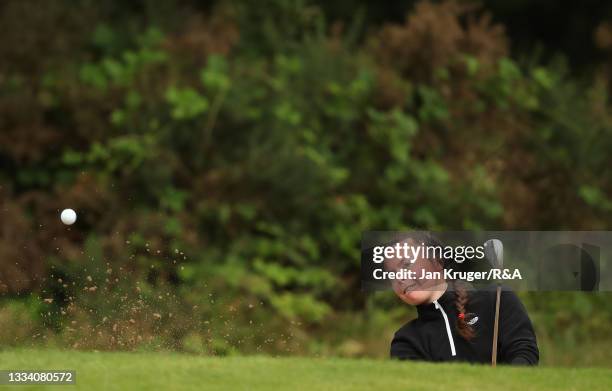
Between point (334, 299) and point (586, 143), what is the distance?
9.95ft

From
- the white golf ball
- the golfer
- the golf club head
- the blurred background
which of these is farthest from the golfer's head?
the white golf ball

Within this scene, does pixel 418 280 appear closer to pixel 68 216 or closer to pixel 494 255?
pixel 494 255

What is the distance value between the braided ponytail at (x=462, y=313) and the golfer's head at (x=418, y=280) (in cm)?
11

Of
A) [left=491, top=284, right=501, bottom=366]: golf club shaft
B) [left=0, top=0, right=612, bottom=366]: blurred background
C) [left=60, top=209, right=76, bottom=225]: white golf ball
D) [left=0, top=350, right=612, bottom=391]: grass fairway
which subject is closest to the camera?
[left=0, top=350, right=612, bottom=391]: grass fairway

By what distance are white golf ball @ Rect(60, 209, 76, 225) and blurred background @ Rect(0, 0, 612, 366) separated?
0.55 feet

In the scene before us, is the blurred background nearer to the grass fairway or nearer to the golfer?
the grass fairway

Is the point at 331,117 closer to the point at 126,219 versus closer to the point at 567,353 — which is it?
the point at 126,219

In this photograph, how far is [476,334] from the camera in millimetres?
4484

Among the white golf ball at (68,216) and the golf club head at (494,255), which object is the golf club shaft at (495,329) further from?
the white golf ball at (68,216)

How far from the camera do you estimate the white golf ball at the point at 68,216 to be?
8202 millimetres

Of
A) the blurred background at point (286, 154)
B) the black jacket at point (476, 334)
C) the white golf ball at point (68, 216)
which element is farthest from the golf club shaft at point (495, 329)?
the white golf ball at point (68, 216)

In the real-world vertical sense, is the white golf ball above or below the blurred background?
below

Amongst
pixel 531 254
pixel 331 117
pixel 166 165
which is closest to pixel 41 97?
pixel 166 165

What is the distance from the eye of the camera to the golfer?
4.37 metres
